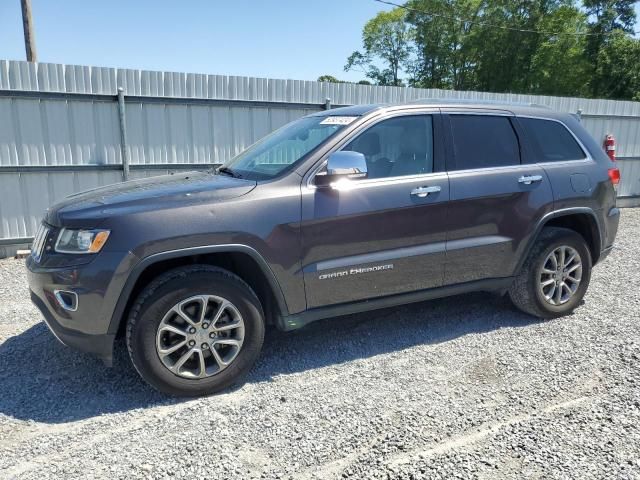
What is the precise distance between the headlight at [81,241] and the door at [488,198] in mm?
2447

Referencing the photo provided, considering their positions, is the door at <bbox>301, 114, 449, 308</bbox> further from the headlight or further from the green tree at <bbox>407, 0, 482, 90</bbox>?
the green tree at <bbox>407, 0, 482, 90</bbox>

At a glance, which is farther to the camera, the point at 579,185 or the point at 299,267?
the point at 579,185

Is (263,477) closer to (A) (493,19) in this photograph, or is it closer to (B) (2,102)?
(B) (2,102)

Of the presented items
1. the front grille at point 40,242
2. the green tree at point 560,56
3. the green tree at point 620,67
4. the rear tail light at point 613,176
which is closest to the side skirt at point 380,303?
the rear tail light at point 613,176

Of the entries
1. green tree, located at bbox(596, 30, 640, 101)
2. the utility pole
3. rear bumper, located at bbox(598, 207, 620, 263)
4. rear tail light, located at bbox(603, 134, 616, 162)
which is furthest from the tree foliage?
rear bumper, located at bbox(598, 207, 620, 263)

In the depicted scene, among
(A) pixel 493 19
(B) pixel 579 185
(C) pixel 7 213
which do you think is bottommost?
(C) pixel 7 213

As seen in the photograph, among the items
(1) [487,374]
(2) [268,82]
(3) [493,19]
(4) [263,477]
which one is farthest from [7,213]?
(3) [493,19]

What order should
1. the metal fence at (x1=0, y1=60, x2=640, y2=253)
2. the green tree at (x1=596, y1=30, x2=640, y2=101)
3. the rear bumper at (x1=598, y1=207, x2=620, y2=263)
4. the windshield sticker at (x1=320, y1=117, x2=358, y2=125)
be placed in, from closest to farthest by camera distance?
the windshield sticker at (x1=320, y1=117, x2=358, y2=125) < the rear bumper at (x1=598, y1=207, x2=620, y2=263) < the metal fence at (x1=0, y1=60, x2=640, y2=253) < the green tree at (x1=596, y1=30, x2=640, y2=101)

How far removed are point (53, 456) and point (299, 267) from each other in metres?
1.72

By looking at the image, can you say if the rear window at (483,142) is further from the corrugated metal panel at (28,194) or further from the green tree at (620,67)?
the green tree at (620,67)

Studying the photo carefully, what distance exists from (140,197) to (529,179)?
9.98 ft

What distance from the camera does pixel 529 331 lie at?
4082mm

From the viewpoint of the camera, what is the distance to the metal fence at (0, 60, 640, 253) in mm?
6770

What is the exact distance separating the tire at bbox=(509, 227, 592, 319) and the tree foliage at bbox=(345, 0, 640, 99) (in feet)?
93.0
